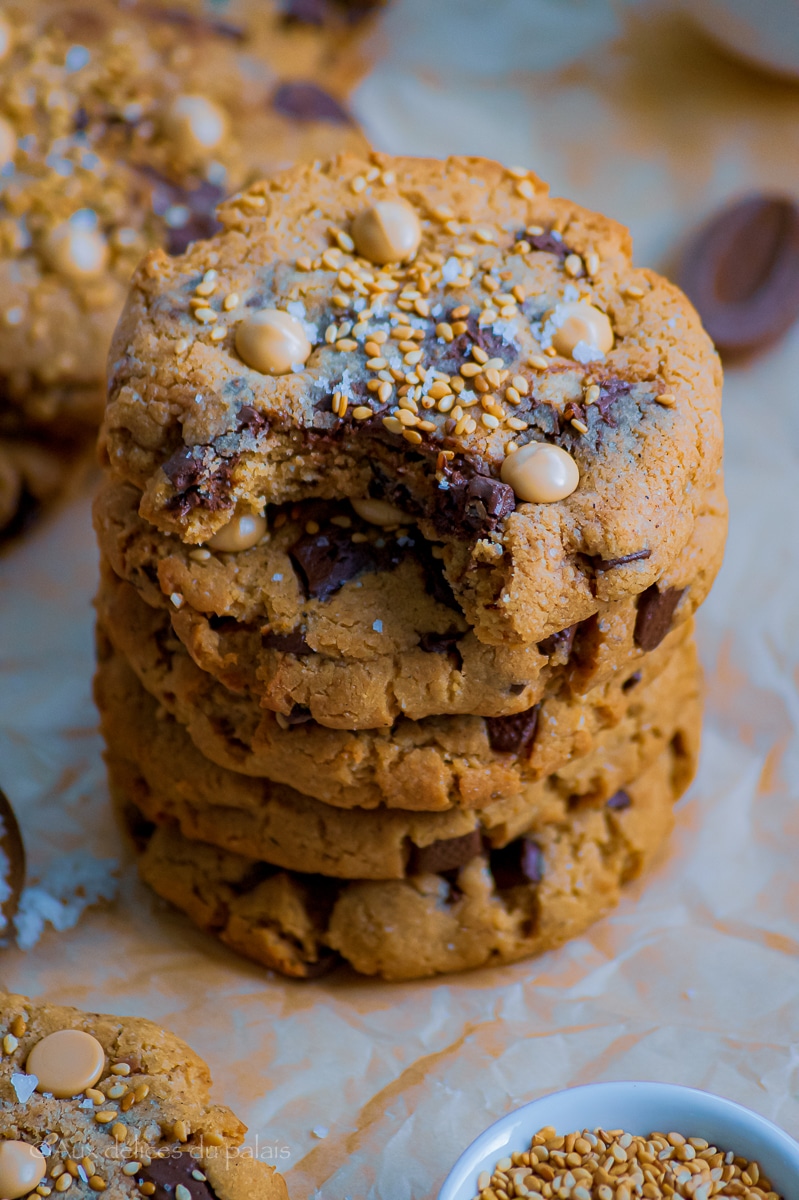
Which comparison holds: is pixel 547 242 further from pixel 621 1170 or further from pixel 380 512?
pixel 621 1170

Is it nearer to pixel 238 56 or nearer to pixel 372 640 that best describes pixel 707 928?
pixel 372 640

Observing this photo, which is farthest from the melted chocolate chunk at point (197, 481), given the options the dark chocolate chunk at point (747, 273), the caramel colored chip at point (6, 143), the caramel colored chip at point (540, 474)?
the dark chocolate chunk at point (747, 273)

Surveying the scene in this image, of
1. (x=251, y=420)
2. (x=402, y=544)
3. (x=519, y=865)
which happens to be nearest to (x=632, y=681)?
(x=519, y=865)

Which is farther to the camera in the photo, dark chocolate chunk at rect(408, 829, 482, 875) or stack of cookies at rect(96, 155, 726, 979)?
dark chocolate chunk at rect(408, 829, 482, 875)

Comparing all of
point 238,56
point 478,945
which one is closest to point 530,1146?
point 478,945

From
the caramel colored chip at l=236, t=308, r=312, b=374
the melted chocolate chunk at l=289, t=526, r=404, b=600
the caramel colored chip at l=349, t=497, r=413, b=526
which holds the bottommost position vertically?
the melted chocolate chunk at l=289, t=526, r=404, b=600

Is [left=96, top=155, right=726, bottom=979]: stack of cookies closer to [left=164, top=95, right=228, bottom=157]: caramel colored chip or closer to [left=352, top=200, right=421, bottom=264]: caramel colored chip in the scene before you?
[left=352, top=200, right=421, bottom=264]: caramel colored chip

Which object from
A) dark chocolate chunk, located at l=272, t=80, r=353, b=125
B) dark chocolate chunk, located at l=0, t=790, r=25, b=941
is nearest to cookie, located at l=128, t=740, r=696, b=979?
dark chocolate chunk, located at l=0, t=790, r=25, b=941
